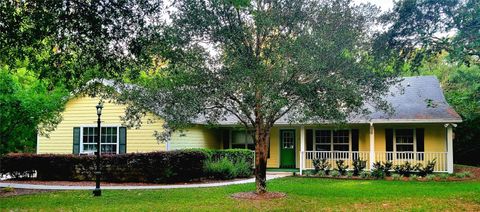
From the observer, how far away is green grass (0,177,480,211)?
11.1m

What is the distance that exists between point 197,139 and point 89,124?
490cm

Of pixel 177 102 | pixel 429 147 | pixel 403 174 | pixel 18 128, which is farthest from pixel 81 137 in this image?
pixel 429 147

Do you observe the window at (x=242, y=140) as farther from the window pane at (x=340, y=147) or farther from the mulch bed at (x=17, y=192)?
the mulch bed at (x=17, y=192)

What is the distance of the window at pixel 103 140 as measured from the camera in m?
21.0

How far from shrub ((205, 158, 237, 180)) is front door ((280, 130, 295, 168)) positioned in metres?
5.08

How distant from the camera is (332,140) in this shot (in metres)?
22.4

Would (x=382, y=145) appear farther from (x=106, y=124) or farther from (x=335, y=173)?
(x=106, y=124)

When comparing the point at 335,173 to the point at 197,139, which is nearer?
the point at 335,173

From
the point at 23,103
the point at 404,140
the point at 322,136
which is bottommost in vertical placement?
the point at 404,140

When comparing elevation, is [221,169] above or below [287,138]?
below

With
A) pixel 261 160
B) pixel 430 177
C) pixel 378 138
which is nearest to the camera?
pixel 261 160

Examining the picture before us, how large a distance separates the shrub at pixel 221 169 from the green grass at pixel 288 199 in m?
2.51

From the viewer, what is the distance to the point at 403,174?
739 inches

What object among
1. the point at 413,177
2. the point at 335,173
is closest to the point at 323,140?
the point at 335,173
